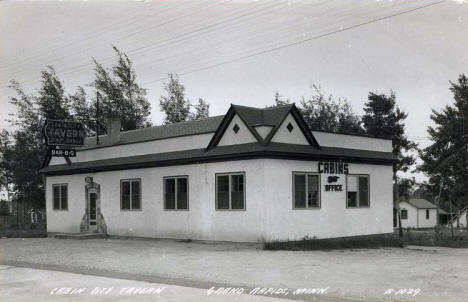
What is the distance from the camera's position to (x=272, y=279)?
12.4m

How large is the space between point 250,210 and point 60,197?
14.1 meters

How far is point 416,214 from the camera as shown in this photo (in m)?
83.0

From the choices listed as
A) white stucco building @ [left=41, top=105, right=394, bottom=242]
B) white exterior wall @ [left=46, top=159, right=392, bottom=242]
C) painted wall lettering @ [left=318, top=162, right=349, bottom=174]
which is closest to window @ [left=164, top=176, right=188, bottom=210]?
white stucco building @ [left=41, top=105, right=394, bottom=242]

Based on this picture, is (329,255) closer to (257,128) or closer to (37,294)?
(257,128)

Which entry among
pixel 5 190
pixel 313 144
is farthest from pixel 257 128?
pixel 5 190

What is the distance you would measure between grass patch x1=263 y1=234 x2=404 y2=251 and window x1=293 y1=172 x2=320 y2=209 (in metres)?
1.31

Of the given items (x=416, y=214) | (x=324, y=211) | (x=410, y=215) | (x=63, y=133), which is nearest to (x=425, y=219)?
(x=416, y=214)

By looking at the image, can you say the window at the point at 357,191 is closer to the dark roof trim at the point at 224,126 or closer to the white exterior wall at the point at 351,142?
the white exterior wall at the point at 351,142

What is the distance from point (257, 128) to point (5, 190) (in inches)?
2019

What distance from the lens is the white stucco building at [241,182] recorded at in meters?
20.7

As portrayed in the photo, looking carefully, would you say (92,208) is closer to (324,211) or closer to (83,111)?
(324,211)

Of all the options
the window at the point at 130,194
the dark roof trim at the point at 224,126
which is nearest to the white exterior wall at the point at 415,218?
the window at the point at 130,194

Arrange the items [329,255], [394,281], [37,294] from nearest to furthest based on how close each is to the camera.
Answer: [37,294]
[394,281]
[329,255]

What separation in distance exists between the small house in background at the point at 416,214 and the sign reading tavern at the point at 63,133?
6166 cm
